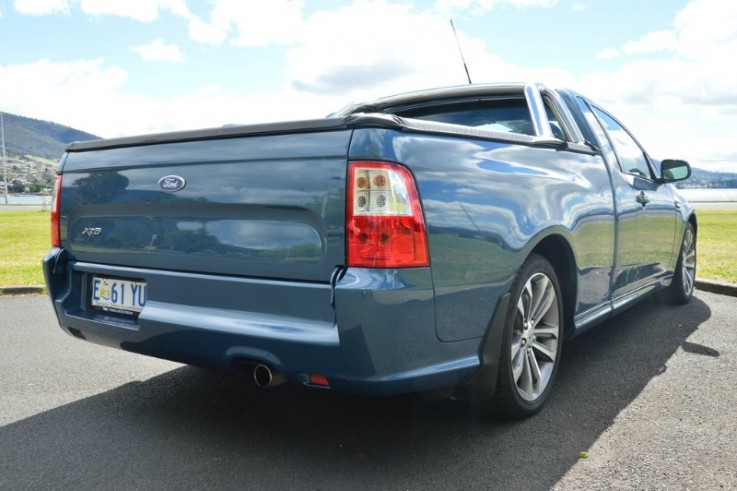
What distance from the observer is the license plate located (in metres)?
2.77

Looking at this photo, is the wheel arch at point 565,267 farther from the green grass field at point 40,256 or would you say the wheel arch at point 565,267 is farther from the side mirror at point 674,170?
the green grass field at point 40,256

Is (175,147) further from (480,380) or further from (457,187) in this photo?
(480,380)

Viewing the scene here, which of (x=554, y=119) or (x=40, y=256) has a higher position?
(x=554, y=119)

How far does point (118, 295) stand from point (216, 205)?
2.48 feet

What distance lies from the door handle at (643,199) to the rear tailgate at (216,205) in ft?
9.04

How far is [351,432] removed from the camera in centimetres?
290

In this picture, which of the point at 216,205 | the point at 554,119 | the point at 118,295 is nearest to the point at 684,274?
the point at 554,119

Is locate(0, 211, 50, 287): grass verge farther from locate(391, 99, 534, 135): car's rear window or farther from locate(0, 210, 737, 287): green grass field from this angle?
locate(391, 99, 534, 135): car's rear window

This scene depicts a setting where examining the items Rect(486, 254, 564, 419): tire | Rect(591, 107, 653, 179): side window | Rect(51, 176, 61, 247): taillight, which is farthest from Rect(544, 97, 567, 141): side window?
Rect(51, 176, 61, 247): taillight

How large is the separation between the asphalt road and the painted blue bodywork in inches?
16.3

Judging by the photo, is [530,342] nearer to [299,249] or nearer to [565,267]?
[565,267]

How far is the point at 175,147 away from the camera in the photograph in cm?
269

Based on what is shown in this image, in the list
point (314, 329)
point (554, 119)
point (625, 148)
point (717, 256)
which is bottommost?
point (717, 256)

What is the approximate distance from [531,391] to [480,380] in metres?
0.52
